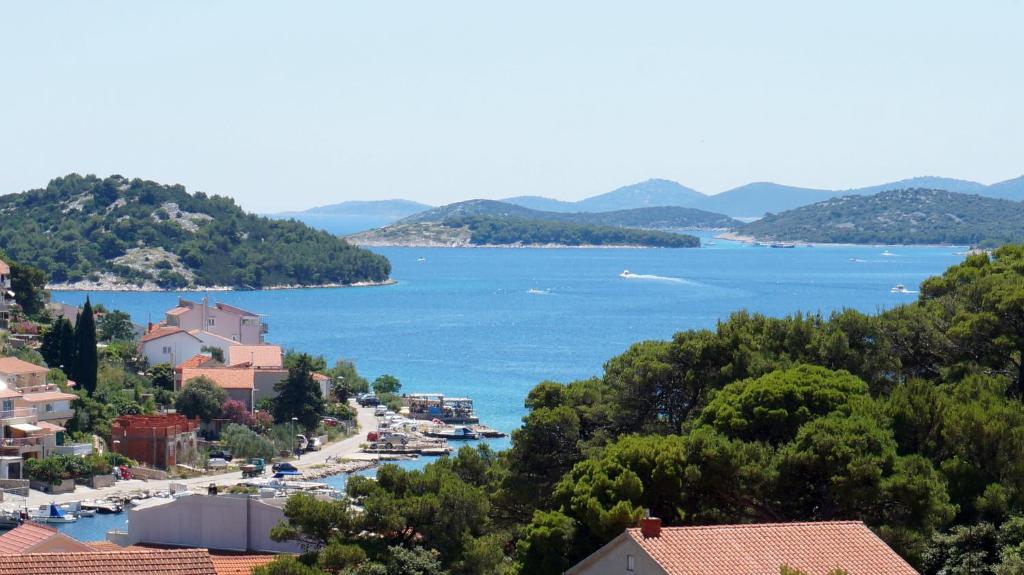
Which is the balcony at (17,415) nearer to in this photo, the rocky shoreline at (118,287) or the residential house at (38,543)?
the residential house at (38,543)

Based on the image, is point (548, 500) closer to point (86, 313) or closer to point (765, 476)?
point (765, 476)

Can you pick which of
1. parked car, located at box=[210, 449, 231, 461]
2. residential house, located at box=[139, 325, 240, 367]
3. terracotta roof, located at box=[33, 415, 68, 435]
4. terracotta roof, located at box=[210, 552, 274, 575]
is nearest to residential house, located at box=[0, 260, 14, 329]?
residential house, located at box=[139, 325, 240, 367]

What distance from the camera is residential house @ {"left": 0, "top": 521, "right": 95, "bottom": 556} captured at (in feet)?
52.9

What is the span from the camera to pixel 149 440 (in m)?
39.7

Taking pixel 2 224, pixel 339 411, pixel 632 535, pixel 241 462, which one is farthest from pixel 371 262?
pixel 632 535

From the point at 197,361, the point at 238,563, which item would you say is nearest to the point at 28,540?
the point at 238,563

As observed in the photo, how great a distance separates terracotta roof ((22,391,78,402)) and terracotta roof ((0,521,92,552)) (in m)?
22.6

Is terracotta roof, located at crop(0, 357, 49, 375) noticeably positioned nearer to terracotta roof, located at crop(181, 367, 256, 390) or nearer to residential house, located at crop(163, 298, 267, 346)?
terracotta roof, located at crop(181, 367, 256, 390)

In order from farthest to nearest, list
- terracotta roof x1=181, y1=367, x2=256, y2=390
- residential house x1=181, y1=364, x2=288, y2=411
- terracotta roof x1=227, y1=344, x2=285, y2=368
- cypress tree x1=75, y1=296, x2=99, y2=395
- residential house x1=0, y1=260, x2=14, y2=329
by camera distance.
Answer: terracotta roof x1=227, y1=344, x2=285, y2=368, residential house x1=0, y1=260, x2=14, y2=329, terracotta roof x1=181, y1=367, x2=256, y2=390, residential house x1=181, y1=364, x2=288, y2=411, cypress tree x1=75, y1=296, x2=99, y2=395

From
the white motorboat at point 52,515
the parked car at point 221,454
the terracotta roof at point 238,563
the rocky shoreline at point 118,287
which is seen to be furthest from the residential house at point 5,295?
the rocky shoreline at point 118,287

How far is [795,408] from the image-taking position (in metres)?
20.1

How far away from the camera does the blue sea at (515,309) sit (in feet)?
240

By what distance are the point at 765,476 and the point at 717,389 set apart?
4666 mm

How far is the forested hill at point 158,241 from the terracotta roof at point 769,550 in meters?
117
